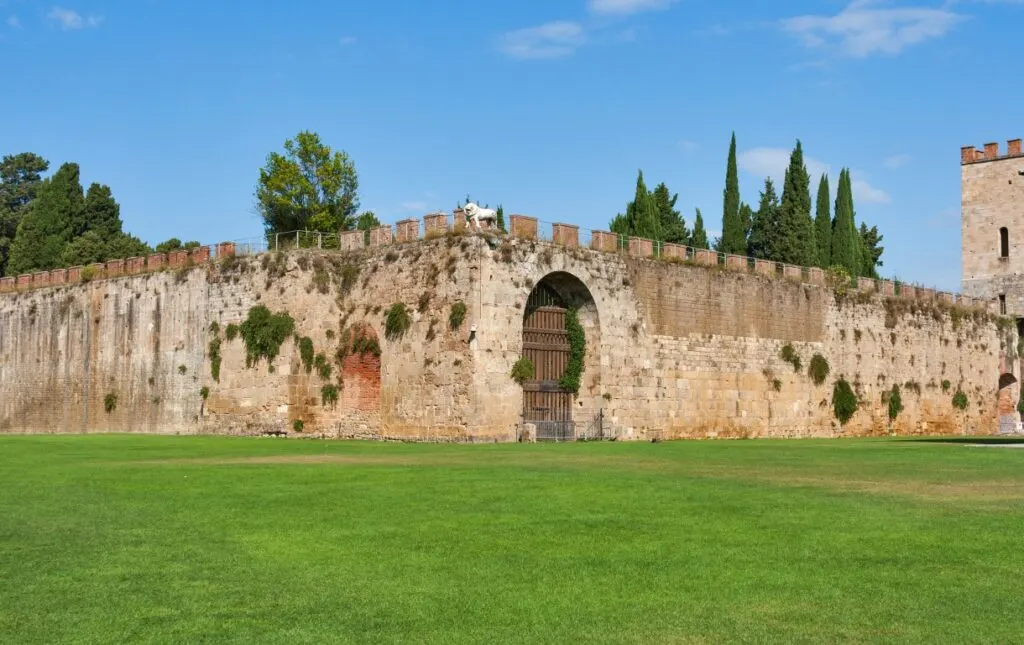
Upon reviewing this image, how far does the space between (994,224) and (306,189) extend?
34.9 m

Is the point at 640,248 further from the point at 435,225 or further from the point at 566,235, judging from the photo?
the point at 435,225

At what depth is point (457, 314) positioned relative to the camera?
114ft

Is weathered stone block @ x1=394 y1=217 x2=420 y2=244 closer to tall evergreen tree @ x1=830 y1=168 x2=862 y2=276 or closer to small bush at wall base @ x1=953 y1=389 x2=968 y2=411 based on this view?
small bush at wall base @ x1=953 y1=389 x2=968 y2=411

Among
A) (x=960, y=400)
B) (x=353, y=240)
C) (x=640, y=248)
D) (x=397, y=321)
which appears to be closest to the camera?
(x=397, y=321)

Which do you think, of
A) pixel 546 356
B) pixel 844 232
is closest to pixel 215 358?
pixel 546 356

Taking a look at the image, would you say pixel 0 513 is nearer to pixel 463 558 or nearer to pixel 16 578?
pixel 16 578

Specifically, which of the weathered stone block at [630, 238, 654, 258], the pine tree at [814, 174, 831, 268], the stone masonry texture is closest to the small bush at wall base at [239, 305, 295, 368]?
the stone masonry texture

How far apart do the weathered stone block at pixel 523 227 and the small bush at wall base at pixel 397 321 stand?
13.4 feet

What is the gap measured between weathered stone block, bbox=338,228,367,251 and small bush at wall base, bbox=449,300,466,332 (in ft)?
17.4

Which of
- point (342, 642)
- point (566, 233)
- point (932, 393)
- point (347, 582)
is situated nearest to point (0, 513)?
point (347, 582)

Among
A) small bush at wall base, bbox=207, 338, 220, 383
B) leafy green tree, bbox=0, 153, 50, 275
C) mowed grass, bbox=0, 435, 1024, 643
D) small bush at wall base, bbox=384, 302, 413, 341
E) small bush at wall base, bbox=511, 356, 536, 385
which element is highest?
leafy green tree, bbox=0, 153, 50, 275

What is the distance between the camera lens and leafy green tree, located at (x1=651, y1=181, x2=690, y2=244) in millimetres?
70044

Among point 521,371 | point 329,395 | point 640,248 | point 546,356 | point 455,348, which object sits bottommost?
point 329,395

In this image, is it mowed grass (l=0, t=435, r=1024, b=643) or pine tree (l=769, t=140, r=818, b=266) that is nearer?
mowed grass (l=0, t=435, r=1024, b=643)
